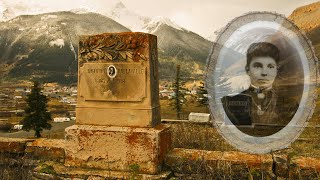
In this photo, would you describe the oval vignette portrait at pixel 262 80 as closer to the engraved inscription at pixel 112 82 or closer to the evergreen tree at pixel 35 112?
the engraved inscription at pixel 112 82

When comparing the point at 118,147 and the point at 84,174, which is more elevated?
the point at 118,147

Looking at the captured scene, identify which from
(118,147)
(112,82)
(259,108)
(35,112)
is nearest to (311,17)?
(259,108)

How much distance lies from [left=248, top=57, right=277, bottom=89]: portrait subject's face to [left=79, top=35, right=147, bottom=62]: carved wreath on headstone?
1.51m

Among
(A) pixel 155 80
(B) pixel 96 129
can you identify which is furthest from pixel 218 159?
(B) pixel 96 129

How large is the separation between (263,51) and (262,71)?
23 centimetres

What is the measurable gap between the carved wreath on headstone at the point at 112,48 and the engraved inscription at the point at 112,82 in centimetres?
10

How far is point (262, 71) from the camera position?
4004 millimetres

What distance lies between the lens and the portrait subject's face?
12.9 ft

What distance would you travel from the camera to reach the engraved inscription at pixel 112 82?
481 centimetres

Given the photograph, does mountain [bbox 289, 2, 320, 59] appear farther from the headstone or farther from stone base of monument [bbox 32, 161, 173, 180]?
stone base of monument [bbox 32, 161, 173, 180]

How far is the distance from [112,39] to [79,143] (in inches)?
63.1

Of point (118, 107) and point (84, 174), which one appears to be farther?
point (118, 107)

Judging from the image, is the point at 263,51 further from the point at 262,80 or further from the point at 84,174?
the point at 84,174

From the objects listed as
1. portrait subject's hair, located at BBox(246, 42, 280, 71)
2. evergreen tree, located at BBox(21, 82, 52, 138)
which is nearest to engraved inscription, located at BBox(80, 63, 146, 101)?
portrait subject's hair, located at BBox(246, 42, 280, 71)
